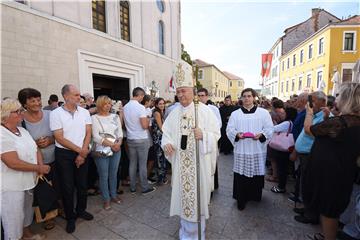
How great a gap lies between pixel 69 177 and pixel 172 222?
1631mm

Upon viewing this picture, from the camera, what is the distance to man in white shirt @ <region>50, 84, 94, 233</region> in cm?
273

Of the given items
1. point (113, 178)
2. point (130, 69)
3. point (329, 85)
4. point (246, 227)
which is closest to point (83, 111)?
point (113, 178)

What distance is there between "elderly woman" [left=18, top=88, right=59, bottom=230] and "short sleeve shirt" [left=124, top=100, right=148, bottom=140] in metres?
1.24

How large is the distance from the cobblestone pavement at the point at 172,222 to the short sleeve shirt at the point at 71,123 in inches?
48.0

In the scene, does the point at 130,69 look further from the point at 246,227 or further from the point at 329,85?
the point at 329,85

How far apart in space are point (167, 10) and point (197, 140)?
41.7 feet

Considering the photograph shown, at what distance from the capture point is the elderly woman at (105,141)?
10.5ft

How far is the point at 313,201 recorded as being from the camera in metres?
2.31

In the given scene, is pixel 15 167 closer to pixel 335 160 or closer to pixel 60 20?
pixel 335 160

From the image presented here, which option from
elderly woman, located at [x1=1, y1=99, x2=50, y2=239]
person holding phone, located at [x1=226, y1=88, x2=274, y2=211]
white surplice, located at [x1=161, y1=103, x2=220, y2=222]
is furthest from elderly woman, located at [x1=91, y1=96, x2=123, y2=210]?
person holding phone, located at [x1=226, y1=88, x2=274, y2=211]

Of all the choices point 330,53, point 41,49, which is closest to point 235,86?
point 330,53

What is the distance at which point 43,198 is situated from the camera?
262cm

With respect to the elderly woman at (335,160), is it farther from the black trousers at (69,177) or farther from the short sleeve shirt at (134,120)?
the black trousers at (69,177)

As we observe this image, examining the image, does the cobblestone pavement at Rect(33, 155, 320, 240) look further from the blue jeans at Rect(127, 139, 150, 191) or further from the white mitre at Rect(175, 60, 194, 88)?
the white mitre at Rect(175, 60, 194, 88)
